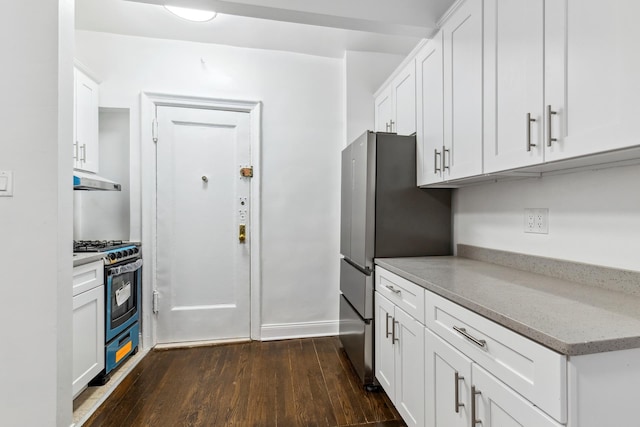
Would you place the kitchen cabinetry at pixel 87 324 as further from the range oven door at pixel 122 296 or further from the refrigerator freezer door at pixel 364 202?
the refrigerator freezer door at pixel 364 202

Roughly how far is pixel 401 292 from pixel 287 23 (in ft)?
7.34

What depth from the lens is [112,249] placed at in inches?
82.9

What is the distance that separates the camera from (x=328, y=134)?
9.38 feet

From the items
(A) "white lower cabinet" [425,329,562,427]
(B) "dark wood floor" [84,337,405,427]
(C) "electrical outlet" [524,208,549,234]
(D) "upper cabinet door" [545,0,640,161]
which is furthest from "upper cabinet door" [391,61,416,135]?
(B) "dark wood floor" [84,337,405,427]

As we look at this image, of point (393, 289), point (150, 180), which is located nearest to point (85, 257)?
point (150, 180)

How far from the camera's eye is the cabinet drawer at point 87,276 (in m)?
1.72

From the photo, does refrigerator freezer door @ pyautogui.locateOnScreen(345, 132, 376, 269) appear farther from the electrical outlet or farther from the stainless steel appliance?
the stainless steel appliance

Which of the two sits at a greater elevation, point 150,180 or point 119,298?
point 150,180

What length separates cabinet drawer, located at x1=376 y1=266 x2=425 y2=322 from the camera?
1.39 m

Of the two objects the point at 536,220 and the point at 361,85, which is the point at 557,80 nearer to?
the point at 536,220

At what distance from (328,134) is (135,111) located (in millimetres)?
1732

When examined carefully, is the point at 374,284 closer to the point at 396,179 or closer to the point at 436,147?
the point at 396,179

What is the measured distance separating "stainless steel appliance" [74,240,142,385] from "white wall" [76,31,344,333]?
1.05m

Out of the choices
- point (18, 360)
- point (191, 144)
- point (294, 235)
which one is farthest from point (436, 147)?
point (18, 360)
